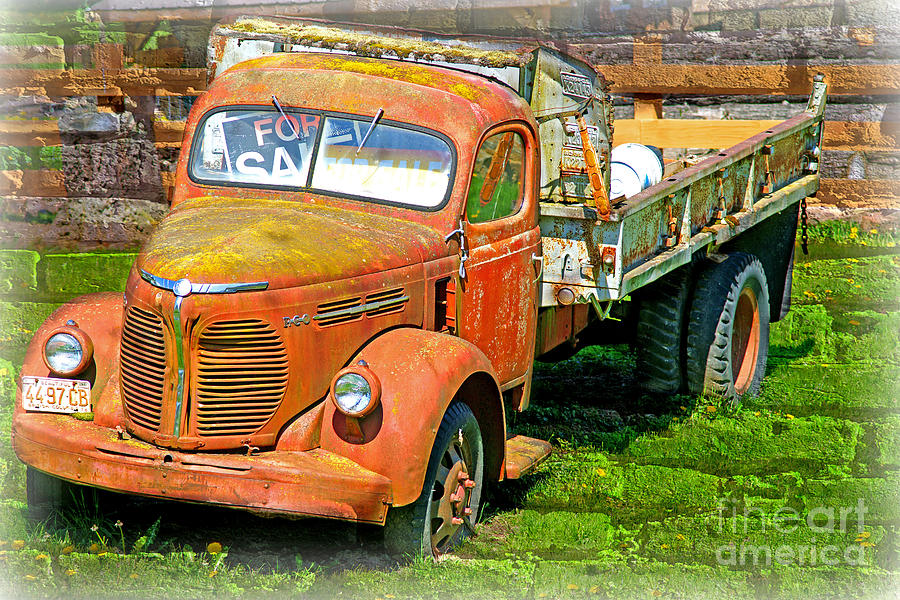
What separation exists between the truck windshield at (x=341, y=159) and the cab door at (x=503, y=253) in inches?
8.6

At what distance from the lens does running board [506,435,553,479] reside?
4664 mm

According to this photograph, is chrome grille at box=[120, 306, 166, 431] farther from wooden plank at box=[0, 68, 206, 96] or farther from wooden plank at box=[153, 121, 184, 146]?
wooden plank at box=[0, 68, 206, 96]

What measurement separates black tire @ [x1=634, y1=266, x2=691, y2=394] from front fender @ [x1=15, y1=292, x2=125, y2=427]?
3.25 m

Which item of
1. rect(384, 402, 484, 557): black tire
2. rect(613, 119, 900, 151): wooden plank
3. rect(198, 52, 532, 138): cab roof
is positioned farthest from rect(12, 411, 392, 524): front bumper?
rect(613, 119, 900, 151): wooden plank

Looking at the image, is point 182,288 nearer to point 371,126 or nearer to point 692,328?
point 371,126

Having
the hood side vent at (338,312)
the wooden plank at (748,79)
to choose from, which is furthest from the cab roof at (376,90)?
the wooden plank at (748,79)

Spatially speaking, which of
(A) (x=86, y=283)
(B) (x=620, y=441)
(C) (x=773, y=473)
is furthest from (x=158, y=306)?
(A) (x=86, y=283)

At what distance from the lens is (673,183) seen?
19.2ft

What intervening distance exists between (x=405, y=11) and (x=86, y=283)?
4489 mm

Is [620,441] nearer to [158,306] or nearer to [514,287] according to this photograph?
[514,287]

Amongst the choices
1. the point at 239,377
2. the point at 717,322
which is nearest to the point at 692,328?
the point at 717,322

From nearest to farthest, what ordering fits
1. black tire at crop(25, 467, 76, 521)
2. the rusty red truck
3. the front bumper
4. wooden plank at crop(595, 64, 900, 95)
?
the front bumper < the rusty red truck < black tire at crop(25, 467, 76, 521) < wooden plank at crop(595, 64, 900, 95)

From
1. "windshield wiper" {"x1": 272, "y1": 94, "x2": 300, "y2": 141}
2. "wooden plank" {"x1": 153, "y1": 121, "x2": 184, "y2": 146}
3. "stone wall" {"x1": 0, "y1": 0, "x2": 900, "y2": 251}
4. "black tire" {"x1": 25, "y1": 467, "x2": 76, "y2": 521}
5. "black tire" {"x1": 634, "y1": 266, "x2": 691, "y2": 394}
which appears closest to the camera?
"black tire" {"x1": 25, "y1": 467, "x2": 76, "y2": 521}

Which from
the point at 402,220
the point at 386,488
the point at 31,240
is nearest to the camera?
the point at 386,488
